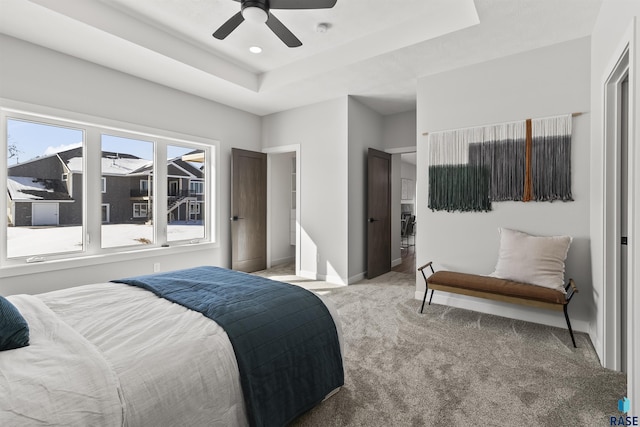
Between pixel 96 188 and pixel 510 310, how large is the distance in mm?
4719

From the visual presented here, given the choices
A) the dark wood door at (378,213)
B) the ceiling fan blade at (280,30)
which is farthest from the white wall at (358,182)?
the ceiling fan blade at (280,30)

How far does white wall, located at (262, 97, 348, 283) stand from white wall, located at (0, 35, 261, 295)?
1020mm

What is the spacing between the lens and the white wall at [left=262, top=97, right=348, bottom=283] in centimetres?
462

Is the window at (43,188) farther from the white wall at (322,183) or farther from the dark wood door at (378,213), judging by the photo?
the dark wood door at (378,213)

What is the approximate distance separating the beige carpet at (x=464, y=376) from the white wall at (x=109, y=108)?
271 cm

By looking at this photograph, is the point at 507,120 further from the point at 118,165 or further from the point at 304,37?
the point at 118,165

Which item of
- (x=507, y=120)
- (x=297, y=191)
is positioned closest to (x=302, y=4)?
(x=507, y=120)

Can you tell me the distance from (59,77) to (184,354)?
3.51 metres

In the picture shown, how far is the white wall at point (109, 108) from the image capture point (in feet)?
9.75

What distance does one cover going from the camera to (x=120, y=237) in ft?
12.6

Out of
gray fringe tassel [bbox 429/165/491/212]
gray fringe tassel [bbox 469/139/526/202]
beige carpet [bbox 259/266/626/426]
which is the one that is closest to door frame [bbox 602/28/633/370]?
beige carpet [bbox 259/266/626/426]

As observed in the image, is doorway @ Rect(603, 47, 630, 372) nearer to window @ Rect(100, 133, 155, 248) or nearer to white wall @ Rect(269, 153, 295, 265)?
white wall @ Rect(269, 153, 295, 265)

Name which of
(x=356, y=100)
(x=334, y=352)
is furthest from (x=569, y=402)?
(x=356, y=100)

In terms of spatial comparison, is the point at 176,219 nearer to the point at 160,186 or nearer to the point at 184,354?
the point at 160,186
